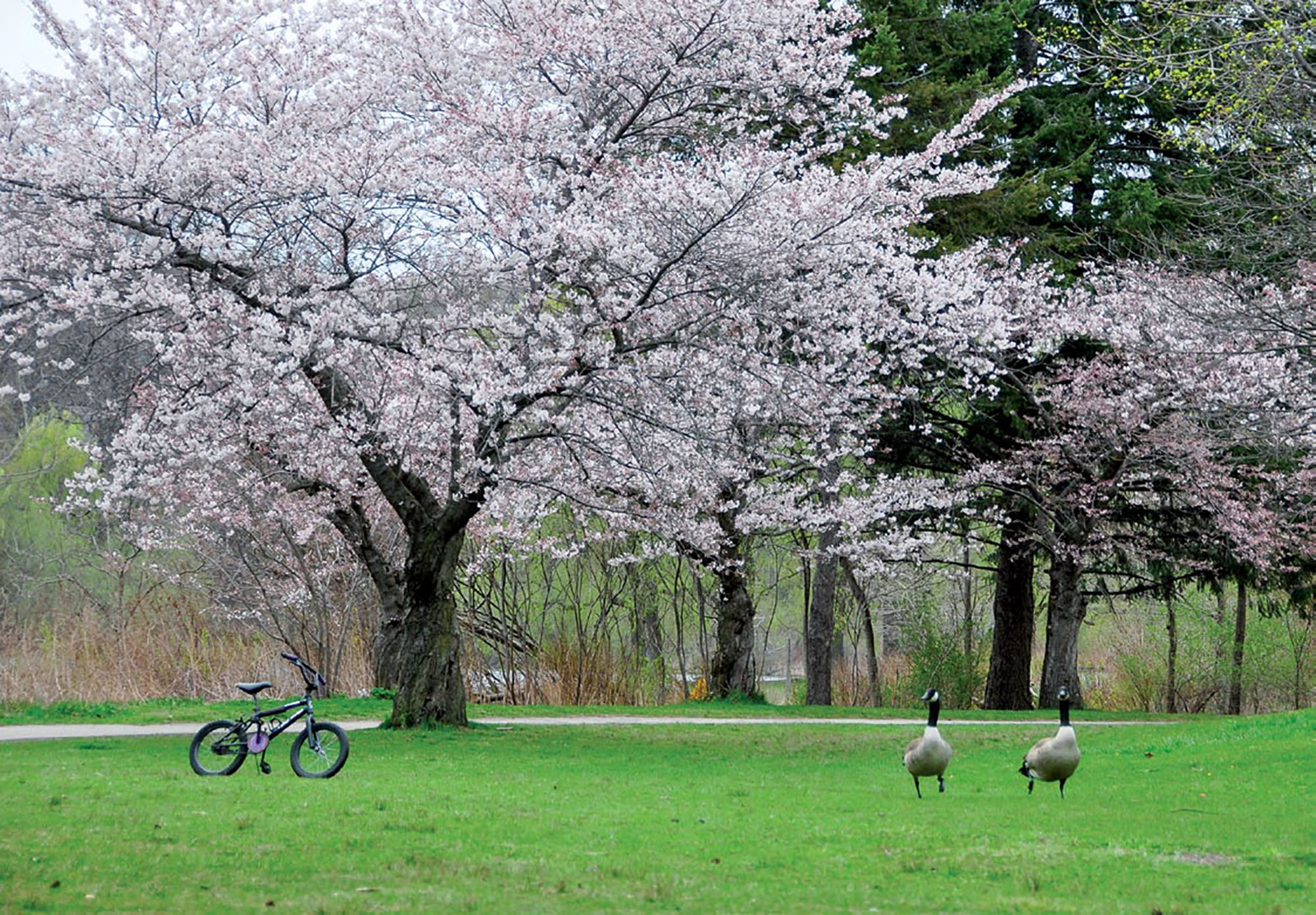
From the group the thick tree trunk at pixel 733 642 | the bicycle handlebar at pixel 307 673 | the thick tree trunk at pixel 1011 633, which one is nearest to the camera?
the bicycle handlebar at pixel 307 673

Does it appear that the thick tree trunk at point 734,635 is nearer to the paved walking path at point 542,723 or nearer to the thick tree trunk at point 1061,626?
the paved walking path at point 542,723

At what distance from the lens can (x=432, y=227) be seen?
52.9ft

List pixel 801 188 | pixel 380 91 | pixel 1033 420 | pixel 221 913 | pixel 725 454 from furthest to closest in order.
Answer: pixel 1033 420
pixel 725 454
pixel 380 91
pixel 801 188
pixel 221 913

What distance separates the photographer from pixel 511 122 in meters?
15.6

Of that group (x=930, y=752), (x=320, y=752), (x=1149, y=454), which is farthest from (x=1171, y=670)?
(x=320, y=752)

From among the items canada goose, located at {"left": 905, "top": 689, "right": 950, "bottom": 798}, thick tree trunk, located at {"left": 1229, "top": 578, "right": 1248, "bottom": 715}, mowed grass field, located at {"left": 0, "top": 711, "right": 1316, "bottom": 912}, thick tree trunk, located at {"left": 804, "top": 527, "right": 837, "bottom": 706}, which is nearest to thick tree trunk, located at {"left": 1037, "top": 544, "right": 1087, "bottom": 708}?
thick tree trunk, located at {"left": 1229, "top": 578, "right": 1248, "bottom": 715}

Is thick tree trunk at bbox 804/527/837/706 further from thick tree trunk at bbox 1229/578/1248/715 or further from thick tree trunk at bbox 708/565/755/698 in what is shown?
thick tree trunk at bbox 1229/578/1248/715

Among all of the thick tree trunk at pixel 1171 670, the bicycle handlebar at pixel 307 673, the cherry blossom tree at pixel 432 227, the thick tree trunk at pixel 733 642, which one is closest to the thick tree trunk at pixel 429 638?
the cherry blossom tree at pixel 432 227

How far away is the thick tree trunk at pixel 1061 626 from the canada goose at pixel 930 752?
16019 millimetres

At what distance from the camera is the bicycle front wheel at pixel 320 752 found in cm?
1150

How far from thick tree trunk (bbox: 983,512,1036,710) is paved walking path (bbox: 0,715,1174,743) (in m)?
3.49

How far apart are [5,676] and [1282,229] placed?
64.2 feet

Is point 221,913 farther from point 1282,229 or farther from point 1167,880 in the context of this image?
point 1282,229

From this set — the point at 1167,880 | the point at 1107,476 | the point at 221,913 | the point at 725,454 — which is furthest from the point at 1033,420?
the point at 221,913
